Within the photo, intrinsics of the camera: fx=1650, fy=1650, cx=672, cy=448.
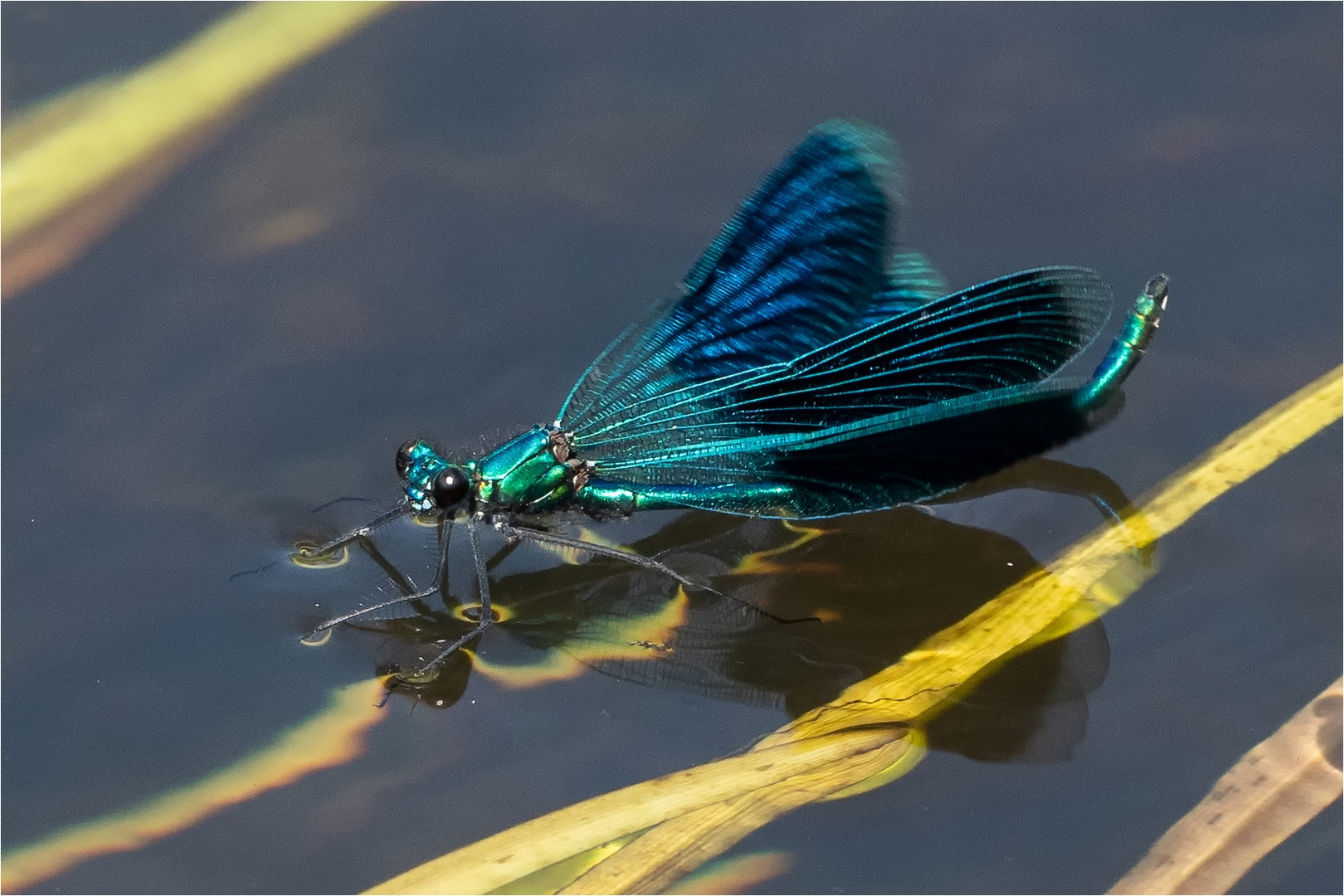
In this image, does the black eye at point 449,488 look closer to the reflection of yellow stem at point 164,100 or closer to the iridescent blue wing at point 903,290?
the iridescent blue wing at point 903,290

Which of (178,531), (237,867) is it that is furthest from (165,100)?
(237,867)

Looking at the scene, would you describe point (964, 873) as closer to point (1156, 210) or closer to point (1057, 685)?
point (1057, 685)

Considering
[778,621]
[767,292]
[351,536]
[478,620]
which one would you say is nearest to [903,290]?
[767,292]

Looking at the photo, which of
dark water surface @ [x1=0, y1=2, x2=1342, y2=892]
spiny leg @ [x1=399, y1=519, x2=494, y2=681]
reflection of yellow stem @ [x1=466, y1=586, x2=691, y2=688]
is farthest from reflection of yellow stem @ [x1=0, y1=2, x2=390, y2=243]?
reflection of yellow stem @ [x1=466, y1=586, x2=691, y2=688]

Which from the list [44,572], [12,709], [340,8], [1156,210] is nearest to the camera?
[12,709]

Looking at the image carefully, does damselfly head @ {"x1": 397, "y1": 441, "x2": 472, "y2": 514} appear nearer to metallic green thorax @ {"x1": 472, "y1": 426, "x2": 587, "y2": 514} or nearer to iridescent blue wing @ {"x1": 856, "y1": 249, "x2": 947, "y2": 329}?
metallic green thorax @ {"x1": 472, "y1": 426, "x2": 587, "y2": 514}

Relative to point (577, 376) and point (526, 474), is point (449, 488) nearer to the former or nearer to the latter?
point (526, 474)
